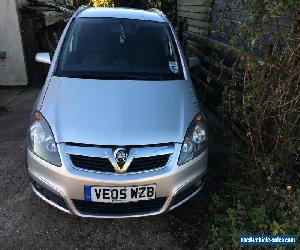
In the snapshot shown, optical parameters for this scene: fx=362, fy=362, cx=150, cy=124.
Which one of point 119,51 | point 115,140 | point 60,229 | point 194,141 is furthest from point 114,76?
point 60,229

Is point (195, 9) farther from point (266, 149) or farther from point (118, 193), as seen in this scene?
point (118, 193)

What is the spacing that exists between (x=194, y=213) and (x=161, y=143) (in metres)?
1.02

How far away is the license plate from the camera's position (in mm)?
2863

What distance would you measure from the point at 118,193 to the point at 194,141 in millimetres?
804

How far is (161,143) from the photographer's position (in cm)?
297

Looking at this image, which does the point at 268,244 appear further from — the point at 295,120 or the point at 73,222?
the point at 73,222

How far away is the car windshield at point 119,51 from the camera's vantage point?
3.80m

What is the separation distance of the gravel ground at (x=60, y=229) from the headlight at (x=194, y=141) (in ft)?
2.54

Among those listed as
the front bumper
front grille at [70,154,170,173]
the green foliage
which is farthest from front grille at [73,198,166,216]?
the green foliage

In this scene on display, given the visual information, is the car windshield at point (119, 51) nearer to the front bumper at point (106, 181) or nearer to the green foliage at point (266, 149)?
the green foliage at point (266, 149)

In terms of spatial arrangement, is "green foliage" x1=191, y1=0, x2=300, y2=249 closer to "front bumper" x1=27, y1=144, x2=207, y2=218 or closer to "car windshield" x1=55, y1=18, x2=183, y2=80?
"front bumper" x1=27, y1=144, x2=207, y2=218

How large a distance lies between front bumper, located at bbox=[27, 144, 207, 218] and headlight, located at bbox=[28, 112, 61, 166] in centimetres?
5

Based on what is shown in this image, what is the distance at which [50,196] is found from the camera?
3105mm

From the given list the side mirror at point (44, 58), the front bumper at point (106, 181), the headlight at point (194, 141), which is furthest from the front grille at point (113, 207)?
the side mirror at point (44, 58)
